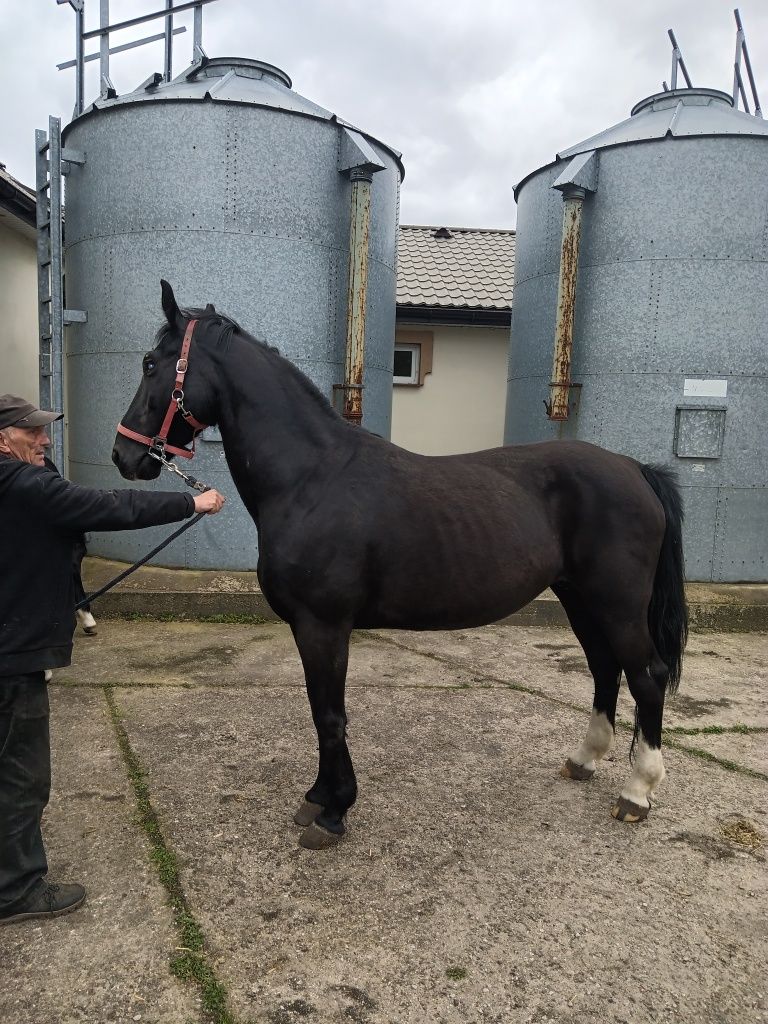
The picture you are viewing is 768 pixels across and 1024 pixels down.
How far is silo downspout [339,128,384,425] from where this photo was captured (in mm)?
6445

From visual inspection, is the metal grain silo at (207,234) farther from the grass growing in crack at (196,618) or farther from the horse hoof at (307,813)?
the horse hoof at (307,813)

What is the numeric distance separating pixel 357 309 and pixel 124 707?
12.9 ft

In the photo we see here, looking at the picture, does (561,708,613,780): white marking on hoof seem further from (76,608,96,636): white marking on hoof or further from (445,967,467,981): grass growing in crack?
(76,608,96,636): white marking on hoof

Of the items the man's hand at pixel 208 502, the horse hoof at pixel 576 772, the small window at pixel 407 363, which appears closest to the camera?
the man's hand at pixel 208 502

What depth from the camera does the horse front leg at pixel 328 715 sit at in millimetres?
2936

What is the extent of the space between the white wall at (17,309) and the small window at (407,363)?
17.0ft

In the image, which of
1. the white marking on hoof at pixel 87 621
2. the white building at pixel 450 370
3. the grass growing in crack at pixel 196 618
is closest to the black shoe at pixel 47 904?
the white marking on hoof at pixel 87 621

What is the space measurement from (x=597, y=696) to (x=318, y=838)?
1595 mm

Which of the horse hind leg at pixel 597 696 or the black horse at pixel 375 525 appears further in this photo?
the horse hind leg at pixel 597 696

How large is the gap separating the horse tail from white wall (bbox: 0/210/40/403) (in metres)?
8.22

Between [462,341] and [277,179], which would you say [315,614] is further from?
[462,341]

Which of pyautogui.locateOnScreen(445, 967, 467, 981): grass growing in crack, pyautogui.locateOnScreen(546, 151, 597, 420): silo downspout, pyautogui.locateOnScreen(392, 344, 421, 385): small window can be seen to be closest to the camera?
pyautogui.locateOnScreen(445, 967, 467, 981): grass growing in crack

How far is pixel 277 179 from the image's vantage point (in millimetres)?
6422

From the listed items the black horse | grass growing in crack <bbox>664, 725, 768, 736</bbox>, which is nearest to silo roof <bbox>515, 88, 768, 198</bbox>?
the black horse
